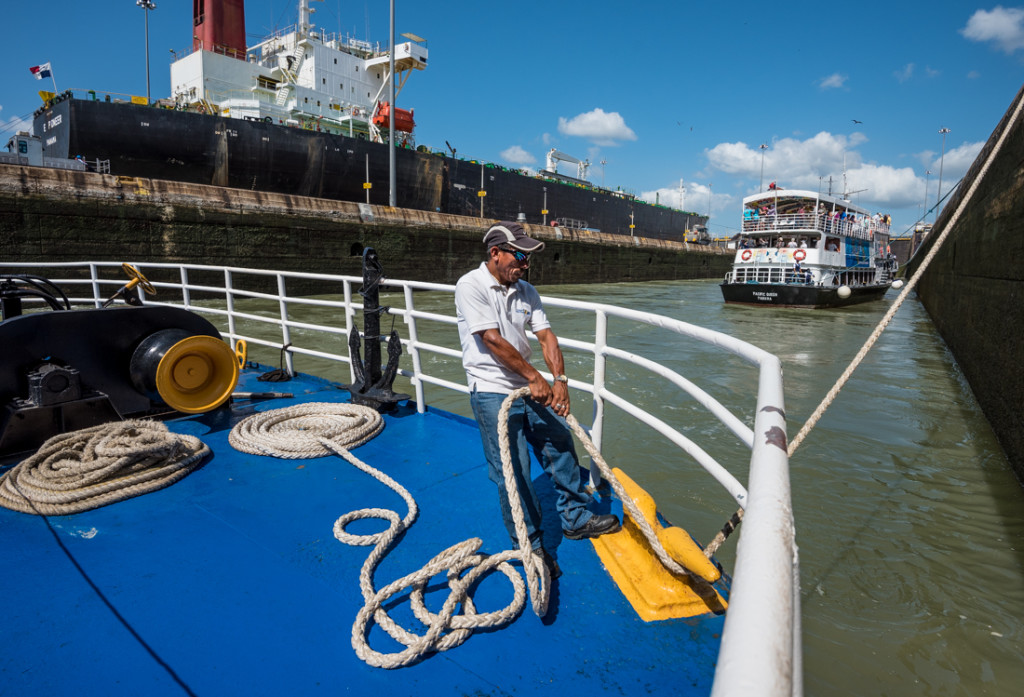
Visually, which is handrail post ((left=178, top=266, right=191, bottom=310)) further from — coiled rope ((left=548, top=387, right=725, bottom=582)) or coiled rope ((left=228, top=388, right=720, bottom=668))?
coiled rope ((left=548, top=387, right=725, bottom=582))

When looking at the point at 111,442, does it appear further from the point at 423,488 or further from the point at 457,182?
the point at 457,182

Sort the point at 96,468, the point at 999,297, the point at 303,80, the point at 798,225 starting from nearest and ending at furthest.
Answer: the point at 96,468, the point at 999,297, the point at 798,225, the point at 303,80

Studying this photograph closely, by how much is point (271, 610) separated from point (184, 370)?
2304mm

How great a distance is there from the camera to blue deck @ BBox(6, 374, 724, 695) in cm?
174

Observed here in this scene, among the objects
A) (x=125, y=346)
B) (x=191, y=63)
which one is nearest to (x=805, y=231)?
(x=125, y=346)

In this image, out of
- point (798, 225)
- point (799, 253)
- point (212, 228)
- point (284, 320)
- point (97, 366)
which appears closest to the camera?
point (97, 366)

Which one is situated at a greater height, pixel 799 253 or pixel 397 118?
A: pixel 397 118

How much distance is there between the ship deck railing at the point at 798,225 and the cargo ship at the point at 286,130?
1581cm

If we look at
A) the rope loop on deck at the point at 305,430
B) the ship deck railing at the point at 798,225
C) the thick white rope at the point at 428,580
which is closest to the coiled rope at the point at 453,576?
the thick white rope at the point at 428,580

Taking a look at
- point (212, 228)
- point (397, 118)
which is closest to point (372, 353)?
point (212, 228)

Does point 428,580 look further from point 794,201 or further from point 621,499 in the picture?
point 794,201

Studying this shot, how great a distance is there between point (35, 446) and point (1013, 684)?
17.8 ft

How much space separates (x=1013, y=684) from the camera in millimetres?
2545

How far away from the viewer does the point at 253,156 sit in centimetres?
2236
